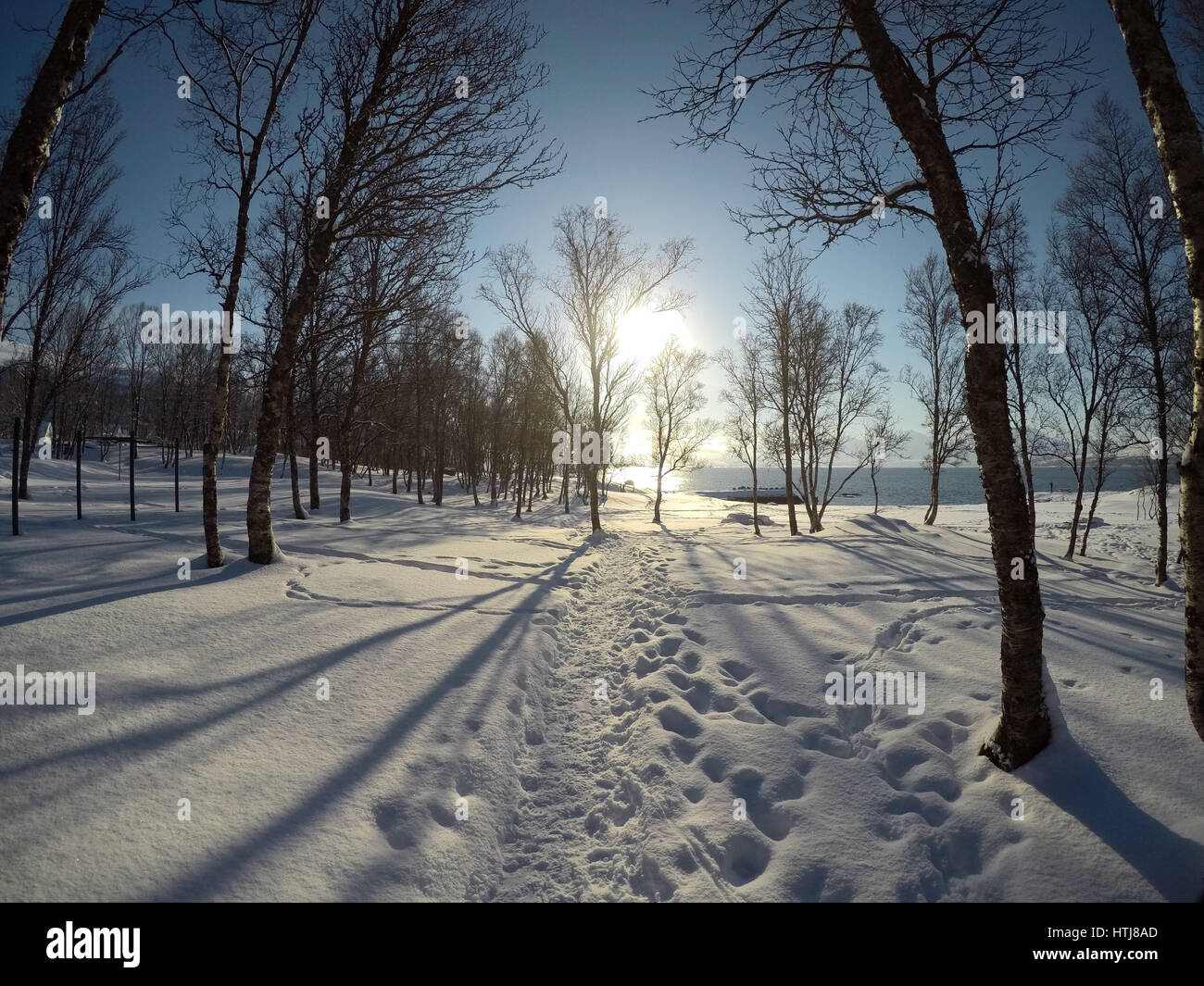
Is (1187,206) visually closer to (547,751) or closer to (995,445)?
(995,445)

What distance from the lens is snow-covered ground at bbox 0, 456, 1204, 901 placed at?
256cm

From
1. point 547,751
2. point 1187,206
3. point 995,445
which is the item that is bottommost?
point 547,751

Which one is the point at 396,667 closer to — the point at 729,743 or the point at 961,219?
the point at 729,743

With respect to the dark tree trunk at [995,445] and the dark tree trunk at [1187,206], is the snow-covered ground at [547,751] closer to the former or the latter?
the dark tree trunk at [995,445]

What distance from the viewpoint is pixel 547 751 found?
402cm

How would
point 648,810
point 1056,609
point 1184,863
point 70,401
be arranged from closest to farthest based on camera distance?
point 1184,863
point 648,810
point 1056,609
point 70,401

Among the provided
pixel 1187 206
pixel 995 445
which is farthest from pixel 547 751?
pixel 1187 206

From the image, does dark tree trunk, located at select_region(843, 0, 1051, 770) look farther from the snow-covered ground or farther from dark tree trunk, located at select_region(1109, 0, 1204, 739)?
dark tree trunk, located at select_region(1109, 0, 1204, 739)

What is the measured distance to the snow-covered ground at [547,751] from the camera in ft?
8.39

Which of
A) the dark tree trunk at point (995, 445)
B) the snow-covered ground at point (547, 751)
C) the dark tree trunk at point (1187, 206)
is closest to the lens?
the snow-covered ground at point (547, 751)

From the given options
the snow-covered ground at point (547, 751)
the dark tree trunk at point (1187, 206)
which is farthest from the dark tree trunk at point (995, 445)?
the dark tree trunk at point (1187, 206)
